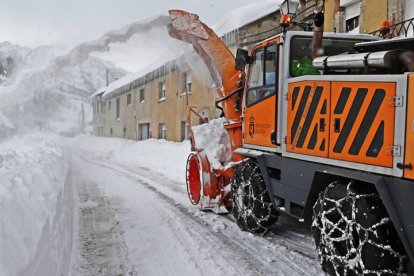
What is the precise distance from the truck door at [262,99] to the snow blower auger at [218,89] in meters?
0.98

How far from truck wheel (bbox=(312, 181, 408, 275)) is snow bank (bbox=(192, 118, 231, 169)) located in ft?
10.3

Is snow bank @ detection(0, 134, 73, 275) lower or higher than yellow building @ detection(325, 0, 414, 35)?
lower

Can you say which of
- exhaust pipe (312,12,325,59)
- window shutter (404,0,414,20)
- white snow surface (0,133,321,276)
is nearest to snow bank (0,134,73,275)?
white snow surface (0,133,321,276)

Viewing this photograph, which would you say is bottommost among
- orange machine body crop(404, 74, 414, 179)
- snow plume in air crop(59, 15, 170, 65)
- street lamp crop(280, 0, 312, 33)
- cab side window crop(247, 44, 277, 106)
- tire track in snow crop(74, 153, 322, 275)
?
tire track in snow crop(74, 153, 322, 275)

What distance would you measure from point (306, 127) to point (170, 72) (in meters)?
16.7

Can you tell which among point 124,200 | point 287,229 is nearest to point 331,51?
point 287,229

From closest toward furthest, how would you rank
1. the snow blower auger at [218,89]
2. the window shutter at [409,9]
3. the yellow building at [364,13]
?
the snow blower auger at [218,89]
the window shutter at [409,9]
the yellow building at [364,13]

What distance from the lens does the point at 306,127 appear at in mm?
3982

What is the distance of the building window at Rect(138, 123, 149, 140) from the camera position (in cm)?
2484

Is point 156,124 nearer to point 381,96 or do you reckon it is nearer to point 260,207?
point 260,207

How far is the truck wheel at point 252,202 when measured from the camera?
5.21m

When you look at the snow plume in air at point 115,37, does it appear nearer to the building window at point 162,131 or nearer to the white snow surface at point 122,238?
the white snow surface at point 122,238

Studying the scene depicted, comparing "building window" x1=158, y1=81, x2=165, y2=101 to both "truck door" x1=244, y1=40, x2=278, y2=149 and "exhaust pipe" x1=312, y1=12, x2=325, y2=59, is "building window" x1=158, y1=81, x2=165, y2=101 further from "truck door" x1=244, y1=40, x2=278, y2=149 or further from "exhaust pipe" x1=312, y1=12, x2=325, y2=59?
"exhaust pipe" x1=312, y1=12, x2=325, y2=59

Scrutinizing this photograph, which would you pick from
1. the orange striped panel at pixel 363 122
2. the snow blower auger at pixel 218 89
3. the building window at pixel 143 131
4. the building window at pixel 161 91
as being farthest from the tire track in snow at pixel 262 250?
the building window at pixel 143 131
